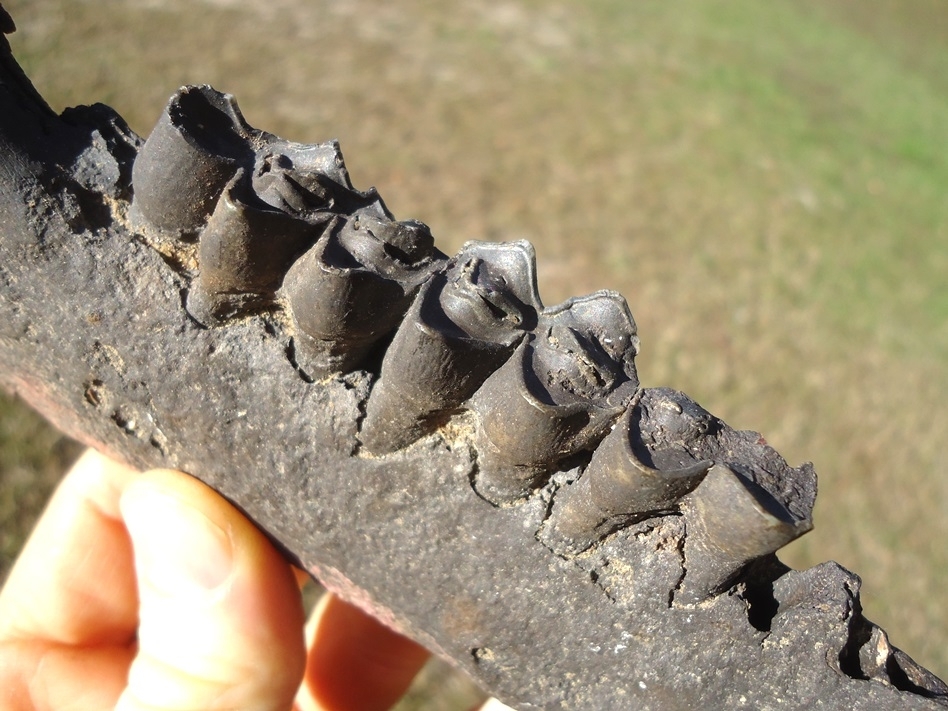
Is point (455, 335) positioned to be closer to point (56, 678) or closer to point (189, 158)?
point (189, 158)

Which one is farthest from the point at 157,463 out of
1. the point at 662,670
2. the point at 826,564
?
the point at 826,564

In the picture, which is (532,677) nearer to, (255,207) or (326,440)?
(326,440)

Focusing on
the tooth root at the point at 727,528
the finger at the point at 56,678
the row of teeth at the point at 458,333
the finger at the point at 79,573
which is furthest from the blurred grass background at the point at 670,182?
→ the tooth root at the point at 727,528

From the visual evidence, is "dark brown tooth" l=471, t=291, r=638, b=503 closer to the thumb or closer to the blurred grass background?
the thumb

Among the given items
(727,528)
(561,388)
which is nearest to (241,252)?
(561,388)

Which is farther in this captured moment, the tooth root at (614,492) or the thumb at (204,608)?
the thumb at (204,608)

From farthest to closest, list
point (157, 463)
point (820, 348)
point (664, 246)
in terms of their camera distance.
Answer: point (664, 246) → point (820, 348) → point (157, 463)

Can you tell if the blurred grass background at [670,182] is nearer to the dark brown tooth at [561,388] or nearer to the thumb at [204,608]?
the thumb at [204,608]
